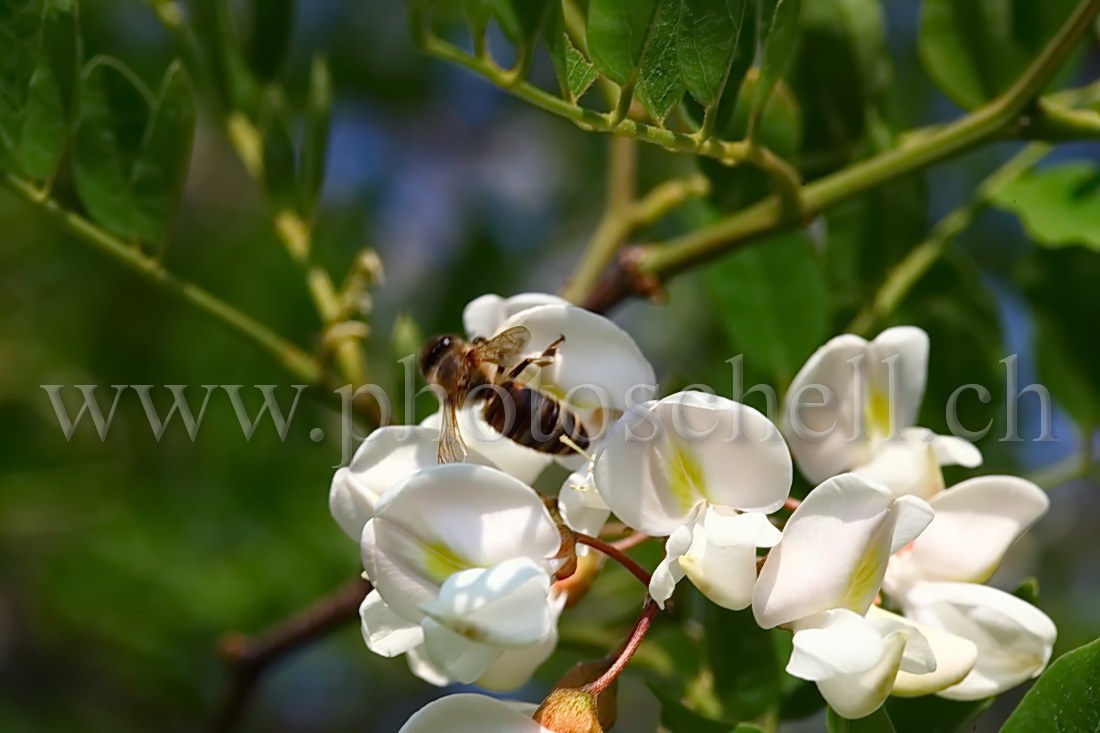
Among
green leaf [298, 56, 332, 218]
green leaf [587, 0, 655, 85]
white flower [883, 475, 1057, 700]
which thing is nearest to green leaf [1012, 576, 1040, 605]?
white flower [883, 475, 1057, 700]

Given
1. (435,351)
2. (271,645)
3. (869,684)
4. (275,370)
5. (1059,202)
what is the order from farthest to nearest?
(275,370)
(271,645)
(1059,202)
(435,351)
(869,684)

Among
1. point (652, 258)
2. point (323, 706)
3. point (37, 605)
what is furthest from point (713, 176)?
point (323, 706)

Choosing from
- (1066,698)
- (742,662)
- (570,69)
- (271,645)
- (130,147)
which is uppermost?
(570,69)

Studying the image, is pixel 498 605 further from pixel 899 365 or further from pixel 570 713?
pixel 899 365

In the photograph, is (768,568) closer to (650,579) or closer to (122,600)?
(650,579)

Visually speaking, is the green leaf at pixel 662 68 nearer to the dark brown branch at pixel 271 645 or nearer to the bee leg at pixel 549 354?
the bee leg at pixel 549 354

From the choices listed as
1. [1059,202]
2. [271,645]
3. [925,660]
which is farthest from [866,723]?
[271,645]
